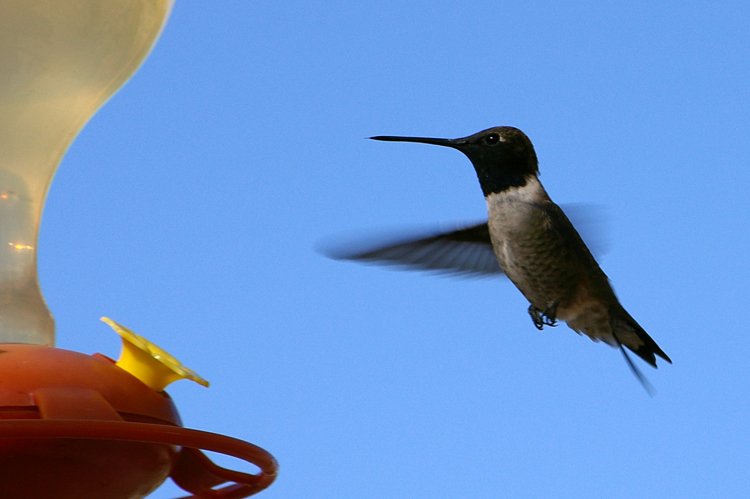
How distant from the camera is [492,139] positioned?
3.94 metres

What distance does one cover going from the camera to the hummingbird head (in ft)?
12.8

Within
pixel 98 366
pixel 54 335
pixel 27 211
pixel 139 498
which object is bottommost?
pixel 139 498

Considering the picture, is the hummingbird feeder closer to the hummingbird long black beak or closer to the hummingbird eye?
the hummingbird long black beak

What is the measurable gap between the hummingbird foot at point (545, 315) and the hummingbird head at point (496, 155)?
56 cm

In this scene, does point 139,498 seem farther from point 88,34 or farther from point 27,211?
point 88,34

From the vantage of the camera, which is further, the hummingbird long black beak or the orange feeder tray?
the hummingbird long black beak

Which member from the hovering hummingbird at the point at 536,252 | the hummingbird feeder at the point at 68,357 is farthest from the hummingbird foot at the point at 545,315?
the hummingbird feeder at the point at 68,357

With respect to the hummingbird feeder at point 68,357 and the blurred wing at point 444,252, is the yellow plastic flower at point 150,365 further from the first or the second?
the blurred wing at point 444,252

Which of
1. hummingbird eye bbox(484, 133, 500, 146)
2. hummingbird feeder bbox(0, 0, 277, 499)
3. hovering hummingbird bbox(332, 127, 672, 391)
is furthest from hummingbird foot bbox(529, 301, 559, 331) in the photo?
hummingbird feeder bbox(0, 0, 277, 499)

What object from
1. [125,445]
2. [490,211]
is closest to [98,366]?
[125,445]

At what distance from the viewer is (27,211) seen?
260 centimetres

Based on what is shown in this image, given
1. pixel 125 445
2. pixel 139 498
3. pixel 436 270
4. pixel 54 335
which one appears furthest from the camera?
pixel 436 270

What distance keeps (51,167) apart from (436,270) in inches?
83.3

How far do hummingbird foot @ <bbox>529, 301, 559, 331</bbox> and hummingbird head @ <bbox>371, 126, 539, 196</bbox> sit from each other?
1.82 ft
